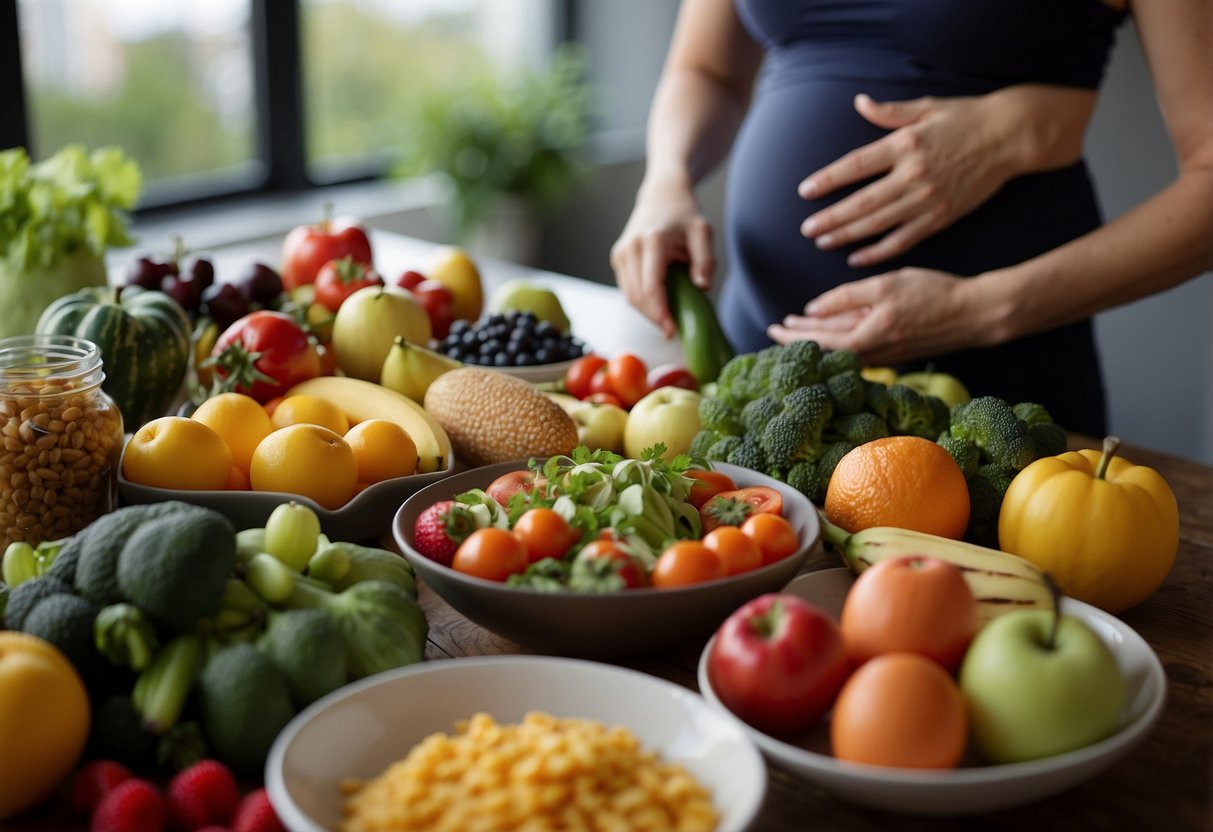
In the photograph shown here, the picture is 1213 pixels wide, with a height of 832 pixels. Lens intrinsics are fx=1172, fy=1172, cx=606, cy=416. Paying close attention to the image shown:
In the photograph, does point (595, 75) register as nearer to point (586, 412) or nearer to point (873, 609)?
point (586, 412)

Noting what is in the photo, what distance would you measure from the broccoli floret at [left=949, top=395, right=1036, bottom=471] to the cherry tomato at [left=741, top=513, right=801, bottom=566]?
0.92 feet

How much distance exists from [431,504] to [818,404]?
0.39 m

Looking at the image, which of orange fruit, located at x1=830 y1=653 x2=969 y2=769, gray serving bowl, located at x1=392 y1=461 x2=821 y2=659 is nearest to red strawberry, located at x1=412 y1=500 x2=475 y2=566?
gray serving bowl, located at x1=392 y1=461 x2=821 y2=659

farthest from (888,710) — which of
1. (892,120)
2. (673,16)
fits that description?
(673,16)

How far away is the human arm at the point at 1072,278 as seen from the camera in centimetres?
144

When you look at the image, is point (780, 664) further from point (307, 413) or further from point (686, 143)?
point (686, 143)

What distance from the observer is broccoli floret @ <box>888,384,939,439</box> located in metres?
1.17

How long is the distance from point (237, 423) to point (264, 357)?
7.6 inches

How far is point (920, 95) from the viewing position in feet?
5.25

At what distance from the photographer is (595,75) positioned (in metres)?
4.63

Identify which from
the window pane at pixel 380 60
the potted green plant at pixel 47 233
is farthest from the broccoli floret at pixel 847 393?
the window pane at pixel 380 60

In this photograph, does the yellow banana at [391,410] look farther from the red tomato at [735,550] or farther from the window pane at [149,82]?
the window pane at [149,82]

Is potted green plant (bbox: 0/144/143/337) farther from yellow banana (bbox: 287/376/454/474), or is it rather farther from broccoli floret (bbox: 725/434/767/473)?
broccoli floret (bbox: 725/434/767/473)

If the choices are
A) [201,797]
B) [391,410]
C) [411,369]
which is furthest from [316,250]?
[201,797]
